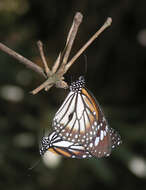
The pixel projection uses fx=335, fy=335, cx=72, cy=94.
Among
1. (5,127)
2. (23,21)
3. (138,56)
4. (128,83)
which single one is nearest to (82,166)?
(5,127)

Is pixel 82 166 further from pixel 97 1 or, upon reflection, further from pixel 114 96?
pixel 97 1

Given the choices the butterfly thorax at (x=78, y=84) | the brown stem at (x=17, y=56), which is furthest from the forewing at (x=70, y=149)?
the brown stem at (x=17, y=56)

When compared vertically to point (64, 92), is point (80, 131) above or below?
below

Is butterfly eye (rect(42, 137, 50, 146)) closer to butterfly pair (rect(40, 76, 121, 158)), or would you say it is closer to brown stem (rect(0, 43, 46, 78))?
butterfly pair (rect(40, 76, 121, 158))

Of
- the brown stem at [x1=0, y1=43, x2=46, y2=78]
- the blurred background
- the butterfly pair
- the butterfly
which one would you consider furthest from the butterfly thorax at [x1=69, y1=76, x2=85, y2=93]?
the blurred background

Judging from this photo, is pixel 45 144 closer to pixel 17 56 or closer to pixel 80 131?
pixel 80 131

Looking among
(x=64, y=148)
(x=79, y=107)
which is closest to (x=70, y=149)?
(x=64, y=148)
